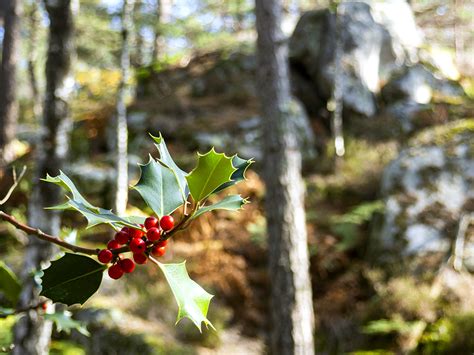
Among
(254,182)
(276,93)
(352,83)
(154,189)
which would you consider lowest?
(254,182)

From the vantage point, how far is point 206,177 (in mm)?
1036

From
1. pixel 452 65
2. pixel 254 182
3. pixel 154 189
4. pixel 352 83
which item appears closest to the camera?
pixel 154 189

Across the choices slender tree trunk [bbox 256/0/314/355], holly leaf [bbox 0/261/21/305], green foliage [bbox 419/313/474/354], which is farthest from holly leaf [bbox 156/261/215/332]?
green foliage [bbox 419/313/474/354]

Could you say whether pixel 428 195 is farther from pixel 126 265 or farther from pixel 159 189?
pixel 126 265

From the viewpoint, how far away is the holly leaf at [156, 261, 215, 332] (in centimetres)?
92

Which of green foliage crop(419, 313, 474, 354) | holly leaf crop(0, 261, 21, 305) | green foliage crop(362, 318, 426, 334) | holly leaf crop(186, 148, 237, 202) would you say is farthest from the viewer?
green foliage crop(362, 318, 426, 334)

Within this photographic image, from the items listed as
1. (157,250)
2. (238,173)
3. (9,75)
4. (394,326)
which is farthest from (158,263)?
(9,75)

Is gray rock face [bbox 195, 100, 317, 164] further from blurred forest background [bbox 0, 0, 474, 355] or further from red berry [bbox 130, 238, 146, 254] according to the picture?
red berry [bbox 130, 238, 146, 254]

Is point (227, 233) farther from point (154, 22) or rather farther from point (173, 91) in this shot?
point (173, 91)

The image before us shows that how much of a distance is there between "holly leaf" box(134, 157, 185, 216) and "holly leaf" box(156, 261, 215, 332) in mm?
160

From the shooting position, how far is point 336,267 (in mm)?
7062

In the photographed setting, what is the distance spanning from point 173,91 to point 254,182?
14.9ft

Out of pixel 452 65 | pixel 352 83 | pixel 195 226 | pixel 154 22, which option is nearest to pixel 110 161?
pixel 195 226

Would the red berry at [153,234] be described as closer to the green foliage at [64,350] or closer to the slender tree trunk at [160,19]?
the green foliage at [64,350]
